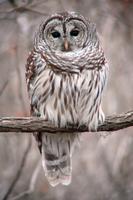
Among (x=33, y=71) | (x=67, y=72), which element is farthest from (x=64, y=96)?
(x=33, y=71)

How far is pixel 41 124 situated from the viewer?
302 inches

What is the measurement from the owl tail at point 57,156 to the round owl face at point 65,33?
81 cm

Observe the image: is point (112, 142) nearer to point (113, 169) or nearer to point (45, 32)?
point (113, 169)

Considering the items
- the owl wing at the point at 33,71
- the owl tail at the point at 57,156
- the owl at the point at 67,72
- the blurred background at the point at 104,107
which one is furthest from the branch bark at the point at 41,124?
the blurred background at the point at 104,107

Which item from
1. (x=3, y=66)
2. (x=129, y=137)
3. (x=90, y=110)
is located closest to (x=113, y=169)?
(x=129, y=137)

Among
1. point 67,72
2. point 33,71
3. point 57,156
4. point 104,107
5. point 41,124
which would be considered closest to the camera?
point 41,124

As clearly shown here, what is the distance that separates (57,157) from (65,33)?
1177 millimetres

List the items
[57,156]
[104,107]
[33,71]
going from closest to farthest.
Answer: [33,71] → [57,156] → [104,107]

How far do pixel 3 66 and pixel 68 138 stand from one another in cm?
201

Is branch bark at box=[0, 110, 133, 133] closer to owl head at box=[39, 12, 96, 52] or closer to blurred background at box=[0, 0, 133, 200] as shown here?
owl head at box=[39, 12, 96, 52]

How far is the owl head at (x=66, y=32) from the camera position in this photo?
7938 millimetres

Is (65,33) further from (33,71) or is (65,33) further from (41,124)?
(41,124)

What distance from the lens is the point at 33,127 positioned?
756cm

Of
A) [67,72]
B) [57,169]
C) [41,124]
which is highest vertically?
[67,72]
